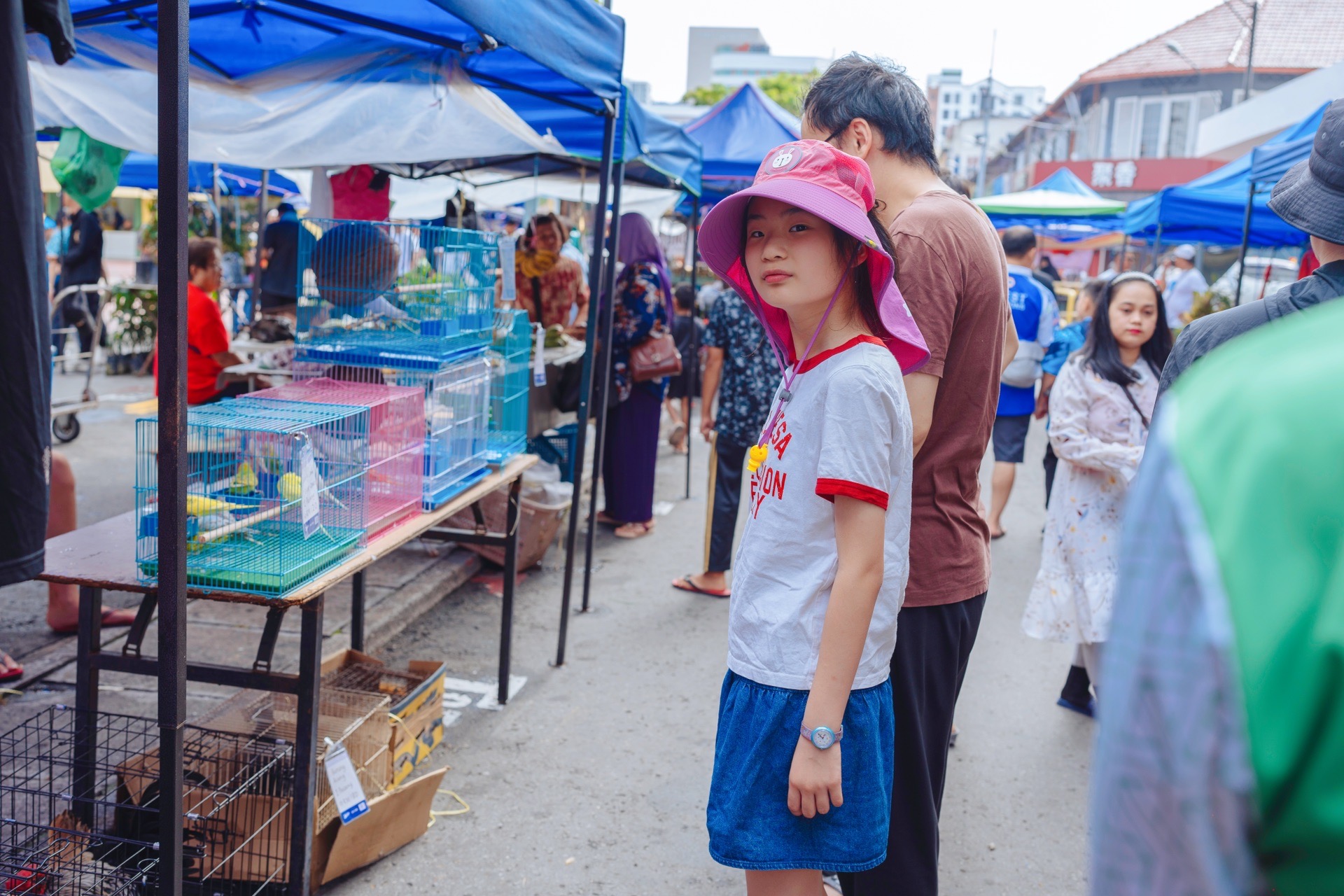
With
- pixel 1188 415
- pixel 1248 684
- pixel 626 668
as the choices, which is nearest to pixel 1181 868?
pixel 1248 684

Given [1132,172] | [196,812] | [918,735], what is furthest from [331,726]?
[1132,172]

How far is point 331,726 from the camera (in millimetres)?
3000

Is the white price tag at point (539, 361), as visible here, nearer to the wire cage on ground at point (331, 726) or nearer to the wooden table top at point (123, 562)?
the wooden table top at point (123, 562)

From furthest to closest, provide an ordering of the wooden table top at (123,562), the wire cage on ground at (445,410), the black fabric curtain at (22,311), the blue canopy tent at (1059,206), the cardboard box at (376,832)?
the blue canopy tent at (1059,206) → the wire cage on ground at (445,410) → the cardboard box at (376,832) → the wooden table top at (123,562) → the black fabric curtain at (22,311)

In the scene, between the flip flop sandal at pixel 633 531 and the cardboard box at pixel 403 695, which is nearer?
the cardboard box at pixel 403 695

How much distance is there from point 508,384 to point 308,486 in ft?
6.96

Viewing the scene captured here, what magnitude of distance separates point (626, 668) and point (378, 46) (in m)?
2.86

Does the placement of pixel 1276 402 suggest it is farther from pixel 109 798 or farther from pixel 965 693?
pixel 965 693

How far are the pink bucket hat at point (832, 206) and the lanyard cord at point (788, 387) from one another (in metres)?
0.08

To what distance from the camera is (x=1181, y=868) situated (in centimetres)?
57

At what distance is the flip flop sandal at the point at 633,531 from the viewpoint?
22.6ft

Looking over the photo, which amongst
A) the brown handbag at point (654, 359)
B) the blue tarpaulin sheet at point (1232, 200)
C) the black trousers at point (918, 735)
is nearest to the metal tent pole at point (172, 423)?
the black trousers at point (918, 735)

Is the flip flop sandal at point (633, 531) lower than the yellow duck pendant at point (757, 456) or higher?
lower

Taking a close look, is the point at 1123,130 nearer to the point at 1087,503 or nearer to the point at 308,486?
the point at 1087,503
